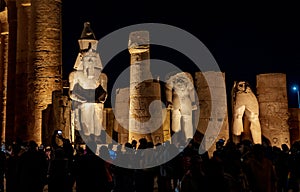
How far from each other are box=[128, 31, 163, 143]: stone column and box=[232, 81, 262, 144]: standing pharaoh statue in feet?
9.48

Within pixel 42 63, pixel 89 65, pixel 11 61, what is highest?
pixel 11 61

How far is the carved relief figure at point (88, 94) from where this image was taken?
1519 cm

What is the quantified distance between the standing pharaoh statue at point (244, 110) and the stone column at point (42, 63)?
692 cm

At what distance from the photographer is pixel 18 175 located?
714 centimetres

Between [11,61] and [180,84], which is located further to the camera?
[11,61]

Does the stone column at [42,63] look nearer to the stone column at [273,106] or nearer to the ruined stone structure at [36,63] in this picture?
the ruined stone structure at [36,63]

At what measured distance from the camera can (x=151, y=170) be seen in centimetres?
797

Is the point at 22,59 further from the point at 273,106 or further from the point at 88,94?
the point at 273,106

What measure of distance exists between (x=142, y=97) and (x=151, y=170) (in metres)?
8.63

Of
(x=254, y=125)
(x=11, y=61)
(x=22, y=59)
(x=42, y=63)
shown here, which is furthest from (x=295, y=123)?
(x=11, y=61)

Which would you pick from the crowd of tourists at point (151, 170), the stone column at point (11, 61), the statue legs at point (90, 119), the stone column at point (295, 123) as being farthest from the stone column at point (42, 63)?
the stone column at point (295, 123)

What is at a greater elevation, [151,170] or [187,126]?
[187,126]

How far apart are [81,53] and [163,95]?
414cm

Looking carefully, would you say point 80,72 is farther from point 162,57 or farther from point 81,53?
point 162,57
